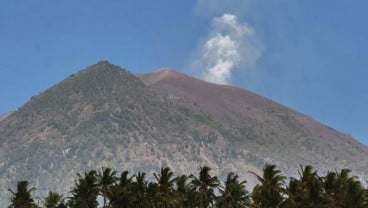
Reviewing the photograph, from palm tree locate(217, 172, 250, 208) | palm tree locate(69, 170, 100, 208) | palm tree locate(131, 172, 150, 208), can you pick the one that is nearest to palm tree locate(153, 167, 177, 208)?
palm tree locate(131, 172, 150, 208)

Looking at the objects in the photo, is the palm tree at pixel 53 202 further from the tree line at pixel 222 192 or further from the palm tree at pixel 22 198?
the palm tree at pixel 22 198

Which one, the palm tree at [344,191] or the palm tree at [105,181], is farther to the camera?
the palm tree at [105,181]

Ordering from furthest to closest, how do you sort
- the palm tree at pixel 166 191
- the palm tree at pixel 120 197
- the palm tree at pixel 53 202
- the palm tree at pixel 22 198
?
1. the palm tree at pixel 53 202
2. the palm tree at pixel 22 198
3. the palm tree at pixel 120 197
4. the palm tree at pixel 166 191

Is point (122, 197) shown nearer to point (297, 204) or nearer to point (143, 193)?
point (143, 193)

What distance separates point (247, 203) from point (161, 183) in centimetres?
1736

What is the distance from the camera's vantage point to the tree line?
114750 mm

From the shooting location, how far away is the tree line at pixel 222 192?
115 metres

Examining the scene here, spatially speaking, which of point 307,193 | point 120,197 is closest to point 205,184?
point 120,197

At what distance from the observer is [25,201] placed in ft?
447

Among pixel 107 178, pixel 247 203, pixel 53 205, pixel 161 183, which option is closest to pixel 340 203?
pixel 247 203

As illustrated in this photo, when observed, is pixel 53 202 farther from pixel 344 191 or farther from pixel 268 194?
pixel 344 191

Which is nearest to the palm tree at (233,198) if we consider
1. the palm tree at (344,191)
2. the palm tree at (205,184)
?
the palm tree at (205,184)

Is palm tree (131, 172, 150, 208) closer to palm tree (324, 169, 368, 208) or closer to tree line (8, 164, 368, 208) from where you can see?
tree line (8, 164, 368, 208)

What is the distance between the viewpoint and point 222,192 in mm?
129375
